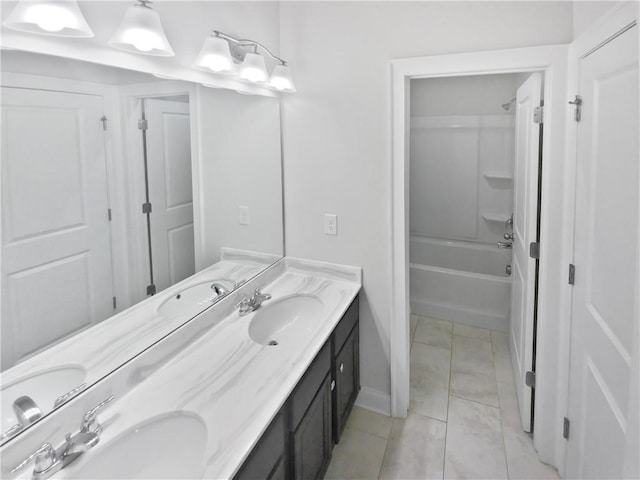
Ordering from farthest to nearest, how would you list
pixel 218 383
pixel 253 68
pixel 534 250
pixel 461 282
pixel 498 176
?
1. pixel 461 282
2. pixel 498 176
3. pixel 534 250
4. pixel 253 68
5. pixel 218 383

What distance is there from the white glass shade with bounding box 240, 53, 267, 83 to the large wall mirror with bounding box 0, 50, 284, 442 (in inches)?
5.2

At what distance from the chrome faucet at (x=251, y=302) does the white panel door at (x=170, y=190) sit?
1.11ft

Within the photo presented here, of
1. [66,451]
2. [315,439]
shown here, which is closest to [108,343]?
[66,451]

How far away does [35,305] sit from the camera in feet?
3.48

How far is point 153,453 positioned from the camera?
3.67 feet

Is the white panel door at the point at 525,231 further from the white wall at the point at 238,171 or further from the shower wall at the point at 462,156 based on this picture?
the white wall at the point at 238,171

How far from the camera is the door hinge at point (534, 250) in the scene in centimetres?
194

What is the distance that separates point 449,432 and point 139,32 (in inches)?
93.1

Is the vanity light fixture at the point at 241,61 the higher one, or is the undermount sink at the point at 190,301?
the vanity light fixture at the point at 241,61

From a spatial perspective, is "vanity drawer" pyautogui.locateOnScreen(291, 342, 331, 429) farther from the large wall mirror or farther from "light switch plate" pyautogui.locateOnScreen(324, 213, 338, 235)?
"light switch plate" pyautogui.locateOnScreen(324, 213, 338, 235)

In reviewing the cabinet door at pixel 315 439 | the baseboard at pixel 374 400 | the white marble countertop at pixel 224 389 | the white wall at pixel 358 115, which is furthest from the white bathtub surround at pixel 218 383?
the baseboard at pixel 374 400

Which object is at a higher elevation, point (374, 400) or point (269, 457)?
point (269, 457)

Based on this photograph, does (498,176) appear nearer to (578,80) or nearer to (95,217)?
(578,80)

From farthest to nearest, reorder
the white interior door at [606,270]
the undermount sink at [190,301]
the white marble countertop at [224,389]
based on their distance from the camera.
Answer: the undermount sink at [190,301]
the white interior door at [606,270]
the white marble countertop at [224,389]
